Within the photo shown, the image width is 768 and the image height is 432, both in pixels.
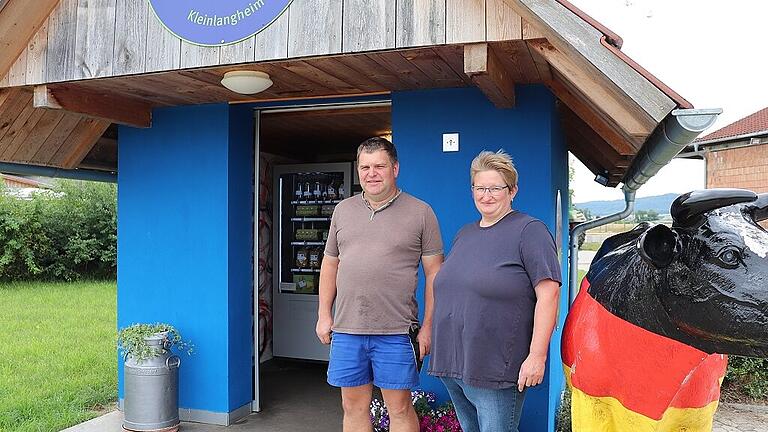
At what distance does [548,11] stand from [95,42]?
8.49 ft

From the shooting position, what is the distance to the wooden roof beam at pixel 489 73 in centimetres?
306

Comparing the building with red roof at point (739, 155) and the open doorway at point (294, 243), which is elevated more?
the building with red roof at point (739, 155)

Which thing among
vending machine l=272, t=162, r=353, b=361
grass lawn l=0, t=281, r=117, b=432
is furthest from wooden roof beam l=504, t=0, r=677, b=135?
grass lawn l=0, t=281, r=117, b=432

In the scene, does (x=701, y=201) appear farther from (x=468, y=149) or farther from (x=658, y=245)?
(x=468, y=149)

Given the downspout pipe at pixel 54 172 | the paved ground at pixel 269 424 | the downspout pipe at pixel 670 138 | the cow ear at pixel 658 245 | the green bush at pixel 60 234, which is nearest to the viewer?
the cow ear at pixel 658 245

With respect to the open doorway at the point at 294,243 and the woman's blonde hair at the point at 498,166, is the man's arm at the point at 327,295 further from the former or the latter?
the open doorway at the point at 294,243

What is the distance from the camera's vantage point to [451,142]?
13.2 ft

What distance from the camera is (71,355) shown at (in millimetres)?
7953

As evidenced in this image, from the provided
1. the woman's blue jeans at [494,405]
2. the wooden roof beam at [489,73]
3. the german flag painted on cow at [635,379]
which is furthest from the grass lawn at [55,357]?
the german flag painted on cow at [635,379]

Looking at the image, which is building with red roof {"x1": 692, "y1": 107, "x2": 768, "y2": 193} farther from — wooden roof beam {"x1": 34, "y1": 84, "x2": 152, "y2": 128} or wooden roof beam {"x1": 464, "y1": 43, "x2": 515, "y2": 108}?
wooden roof beam {"x1": 34, "y1": 84, "x2": 152, "y2": 128}

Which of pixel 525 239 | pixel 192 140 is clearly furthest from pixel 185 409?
pixel 525 239

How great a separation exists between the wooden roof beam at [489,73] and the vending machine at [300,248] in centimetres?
295

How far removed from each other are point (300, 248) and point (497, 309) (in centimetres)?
416

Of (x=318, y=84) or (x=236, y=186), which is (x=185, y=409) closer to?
(x=236, y=186)
